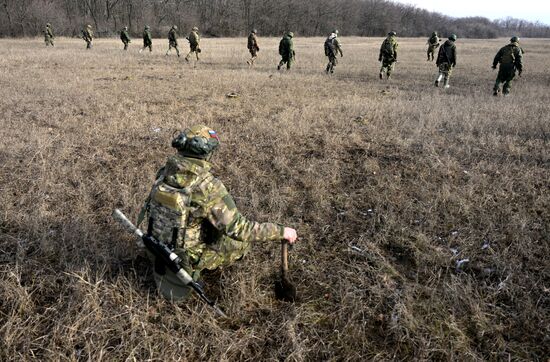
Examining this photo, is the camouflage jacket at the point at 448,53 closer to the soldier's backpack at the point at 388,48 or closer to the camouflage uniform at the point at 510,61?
the camouflage uniform at the point at 510,61

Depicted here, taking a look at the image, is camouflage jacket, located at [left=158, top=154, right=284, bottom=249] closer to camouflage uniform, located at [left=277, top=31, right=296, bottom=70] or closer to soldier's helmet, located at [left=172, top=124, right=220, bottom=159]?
soldier's helmet, located at [left=172, top=124, right=220, bottom=159]

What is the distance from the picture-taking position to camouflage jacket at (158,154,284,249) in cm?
241

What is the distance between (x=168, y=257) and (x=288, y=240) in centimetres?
84

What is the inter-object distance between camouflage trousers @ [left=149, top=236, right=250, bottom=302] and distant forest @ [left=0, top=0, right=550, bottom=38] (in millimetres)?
46552

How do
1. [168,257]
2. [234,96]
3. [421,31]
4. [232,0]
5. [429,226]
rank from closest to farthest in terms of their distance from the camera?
[168,257], [429,226], [234,96], [232,0], [421,31]

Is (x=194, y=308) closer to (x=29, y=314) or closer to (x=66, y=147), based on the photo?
(x=29, y=314)

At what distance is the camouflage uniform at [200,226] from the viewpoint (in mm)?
2420

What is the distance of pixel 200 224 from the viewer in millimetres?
2662

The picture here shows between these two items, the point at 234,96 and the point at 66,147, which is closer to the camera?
the point at 66,147

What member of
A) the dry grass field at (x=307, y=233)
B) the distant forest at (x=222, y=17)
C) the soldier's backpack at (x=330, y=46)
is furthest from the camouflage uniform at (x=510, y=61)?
the distant forest at (x=222, y=17)

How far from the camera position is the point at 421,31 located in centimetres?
8644

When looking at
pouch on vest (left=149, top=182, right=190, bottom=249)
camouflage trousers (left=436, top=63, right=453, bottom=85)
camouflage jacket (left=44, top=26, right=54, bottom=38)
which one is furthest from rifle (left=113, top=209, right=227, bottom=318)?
camouflage jacket (left=44, top=26, right=54, bottom=38)

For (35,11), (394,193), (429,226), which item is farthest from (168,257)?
(35,11)

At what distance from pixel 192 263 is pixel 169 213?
46 centimetres
